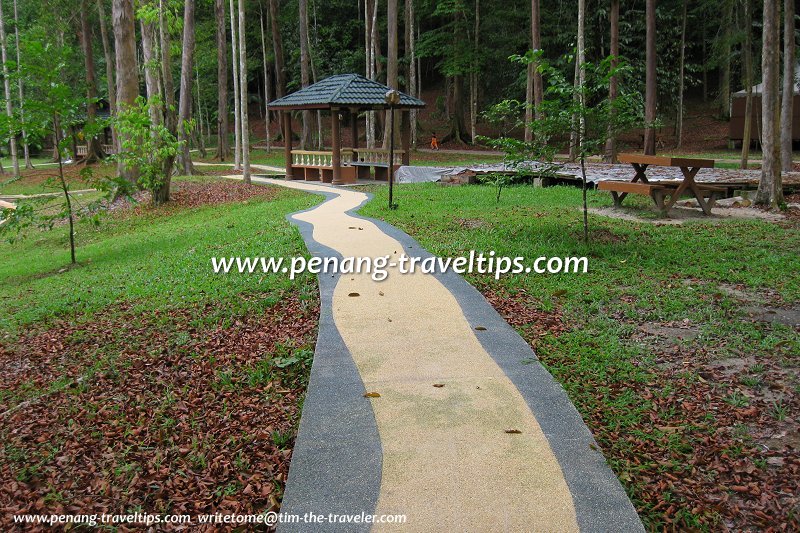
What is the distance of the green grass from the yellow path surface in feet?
5.88

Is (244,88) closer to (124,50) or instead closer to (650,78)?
(124,50)

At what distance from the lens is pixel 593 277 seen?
24.9 feet

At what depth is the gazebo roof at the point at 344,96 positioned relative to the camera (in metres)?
20.6

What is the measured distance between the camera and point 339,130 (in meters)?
21.4

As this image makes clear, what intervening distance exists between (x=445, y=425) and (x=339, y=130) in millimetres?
18316

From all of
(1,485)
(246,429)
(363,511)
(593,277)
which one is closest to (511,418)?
(363,511)

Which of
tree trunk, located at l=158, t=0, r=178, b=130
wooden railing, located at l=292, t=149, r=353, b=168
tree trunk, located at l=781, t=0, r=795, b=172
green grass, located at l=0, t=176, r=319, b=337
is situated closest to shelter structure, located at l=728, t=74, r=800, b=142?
tree trunk, located at l=781, t=0, r=795, b=172

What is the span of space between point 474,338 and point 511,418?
1.47m

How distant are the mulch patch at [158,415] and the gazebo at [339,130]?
14374mm

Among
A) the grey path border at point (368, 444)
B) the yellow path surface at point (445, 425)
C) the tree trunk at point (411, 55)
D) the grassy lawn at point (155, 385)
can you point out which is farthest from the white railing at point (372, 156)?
the grey path border at point (368, 444)

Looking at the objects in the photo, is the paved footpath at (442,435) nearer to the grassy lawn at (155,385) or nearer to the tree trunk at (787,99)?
the grassy lawn at (155,385)

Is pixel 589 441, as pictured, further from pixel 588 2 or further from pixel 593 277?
pixel 588 2

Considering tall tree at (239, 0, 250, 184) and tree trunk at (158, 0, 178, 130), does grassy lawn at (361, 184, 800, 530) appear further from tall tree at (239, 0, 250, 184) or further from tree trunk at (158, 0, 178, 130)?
tall tree at (239, 0, 250, 184)

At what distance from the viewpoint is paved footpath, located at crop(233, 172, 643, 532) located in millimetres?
3186
